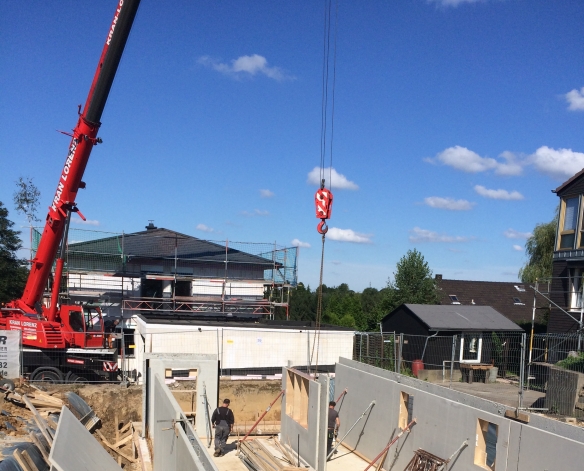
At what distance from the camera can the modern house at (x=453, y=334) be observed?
22.3 m

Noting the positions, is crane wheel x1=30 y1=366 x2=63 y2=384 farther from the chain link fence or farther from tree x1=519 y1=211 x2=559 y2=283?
tree x1=519 y1=211 x2=559 y2=283

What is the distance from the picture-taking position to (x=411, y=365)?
2220cm

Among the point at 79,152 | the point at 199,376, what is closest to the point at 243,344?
the point at 199,376

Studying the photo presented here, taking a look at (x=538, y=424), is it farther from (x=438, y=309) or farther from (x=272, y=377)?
(x=438, y=309)

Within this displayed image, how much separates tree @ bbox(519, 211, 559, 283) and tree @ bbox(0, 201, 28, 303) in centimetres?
2949

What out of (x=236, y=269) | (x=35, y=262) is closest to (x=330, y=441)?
(x=35, y=262)

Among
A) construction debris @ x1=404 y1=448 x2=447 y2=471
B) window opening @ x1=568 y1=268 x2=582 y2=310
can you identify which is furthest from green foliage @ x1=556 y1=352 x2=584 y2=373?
construction debris @ x1=404 y1=448 x2=447 y2=471

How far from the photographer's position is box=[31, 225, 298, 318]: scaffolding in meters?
25.5

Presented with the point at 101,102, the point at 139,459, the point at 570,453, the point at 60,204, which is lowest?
the point at 139,459

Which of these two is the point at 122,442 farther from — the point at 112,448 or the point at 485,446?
the point at 485,446

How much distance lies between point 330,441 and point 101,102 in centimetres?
1110

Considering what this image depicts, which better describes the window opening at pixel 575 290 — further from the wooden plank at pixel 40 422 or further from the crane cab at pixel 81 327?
the wooden plank at pixel 40 422

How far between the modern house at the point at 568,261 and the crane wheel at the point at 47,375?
53.0 feet

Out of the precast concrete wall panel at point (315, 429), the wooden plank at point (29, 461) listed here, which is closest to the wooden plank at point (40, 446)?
the wooden plank at point (29, 461)
